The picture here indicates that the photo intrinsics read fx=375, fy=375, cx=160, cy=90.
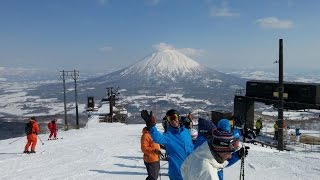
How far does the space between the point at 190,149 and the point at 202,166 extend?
334cm

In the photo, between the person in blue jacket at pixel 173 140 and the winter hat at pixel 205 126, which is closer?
the winter hat at pixel 205 126

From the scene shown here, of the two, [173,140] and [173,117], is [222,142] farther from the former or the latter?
[173,140]

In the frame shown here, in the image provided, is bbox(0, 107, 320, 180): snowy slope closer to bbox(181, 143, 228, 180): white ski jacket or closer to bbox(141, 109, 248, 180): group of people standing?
bbox(141, 109, 248, 180): group of people standing

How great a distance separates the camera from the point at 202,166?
9.17 feet

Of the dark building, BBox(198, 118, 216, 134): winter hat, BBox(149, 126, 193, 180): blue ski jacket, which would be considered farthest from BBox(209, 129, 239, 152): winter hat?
the dark building

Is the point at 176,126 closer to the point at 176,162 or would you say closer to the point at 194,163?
the point at 176,162

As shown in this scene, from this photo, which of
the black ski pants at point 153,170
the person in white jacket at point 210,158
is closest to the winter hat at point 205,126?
the person in white jacket at point 210,158

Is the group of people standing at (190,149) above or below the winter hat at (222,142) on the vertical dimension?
below

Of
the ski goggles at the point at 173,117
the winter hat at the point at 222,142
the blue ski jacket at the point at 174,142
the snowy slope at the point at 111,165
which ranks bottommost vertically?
the snowy slope at the point at 111,165

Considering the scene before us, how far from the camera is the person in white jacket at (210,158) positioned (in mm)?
2775

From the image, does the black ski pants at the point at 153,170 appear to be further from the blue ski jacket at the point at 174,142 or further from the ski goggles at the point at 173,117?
the ski goggles at the point at 173,117

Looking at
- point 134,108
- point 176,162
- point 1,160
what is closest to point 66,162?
point 1,160

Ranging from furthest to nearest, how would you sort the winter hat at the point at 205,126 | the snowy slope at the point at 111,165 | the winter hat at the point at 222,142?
the snowy slope at the point at 111,165
the winter hat at the point at 205,126
the winter hat at the point at 222,142

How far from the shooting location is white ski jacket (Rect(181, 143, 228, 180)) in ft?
9.07
